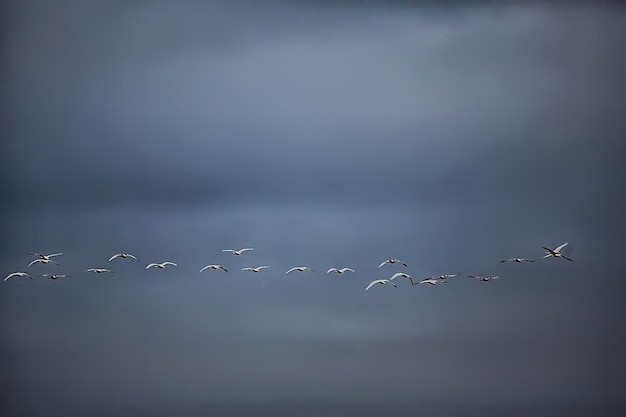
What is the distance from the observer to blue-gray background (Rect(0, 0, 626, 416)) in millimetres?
Result: 6242

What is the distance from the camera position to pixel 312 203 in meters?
6.34

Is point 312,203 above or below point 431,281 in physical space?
above

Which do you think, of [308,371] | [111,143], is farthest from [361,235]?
[111,143]

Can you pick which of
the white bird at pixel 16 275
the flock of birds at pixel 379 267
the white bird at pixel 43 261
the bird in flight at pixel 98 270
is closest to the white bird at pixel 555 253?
the flock of birds at pixel 379 267

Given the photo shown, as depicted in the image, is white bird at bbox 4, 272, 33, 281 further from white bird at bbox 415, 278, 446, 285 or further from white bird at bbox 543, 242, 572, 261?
white bird at bbox 543, 242, 572, 261

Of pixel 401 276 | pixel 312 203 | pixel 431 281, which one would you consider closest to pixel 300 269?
pixel 312 203

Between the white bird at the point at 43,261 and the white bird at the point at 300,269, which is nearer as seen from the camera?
the white bird at the point at 43,261

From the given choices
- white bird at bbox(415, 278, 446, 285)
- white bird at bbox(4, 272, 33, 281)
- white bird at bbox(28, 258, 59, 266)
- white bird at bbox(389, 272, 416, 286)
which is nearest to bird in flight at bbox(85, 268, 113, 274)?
white bird at bbox(28, 258, 59, 266)

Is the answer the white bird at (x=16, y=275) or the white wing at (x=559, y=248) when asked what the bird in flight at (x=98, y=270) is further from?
the white wing at (x=559, y=248)

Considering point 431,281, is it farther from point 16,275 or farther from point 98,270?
point 16,275

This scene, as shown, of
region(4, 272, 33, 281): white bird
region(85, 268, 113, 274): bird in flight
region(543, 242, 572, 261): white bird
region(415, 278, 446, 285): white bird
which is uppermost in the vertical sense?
region(543, 242, 572, 261): white bird

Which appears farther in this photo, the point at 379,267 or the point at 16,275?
the point at 379,267

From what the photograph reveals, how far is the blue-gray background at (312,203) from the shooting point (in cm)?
624

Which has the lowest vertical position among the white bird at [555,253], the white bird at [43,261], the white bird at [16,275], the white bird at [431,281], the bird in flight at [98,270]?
the white bird at [16,275]
